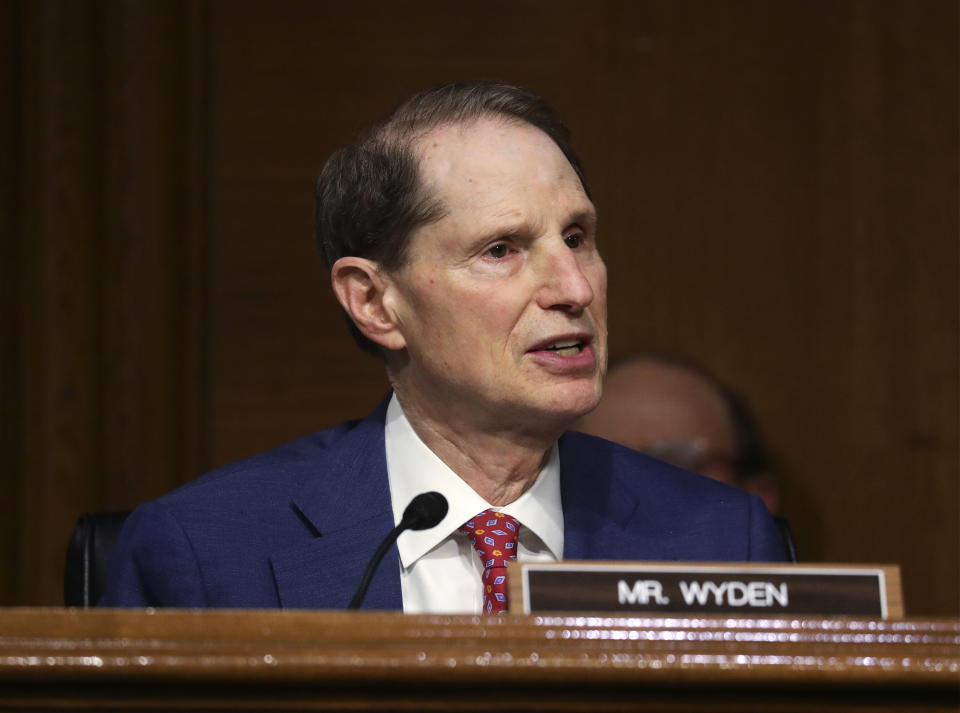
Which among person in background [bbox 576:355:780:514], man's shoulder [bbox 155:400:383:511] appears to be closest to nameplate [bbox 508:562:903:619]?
man's shoulder [bbox 155:400:383:511]

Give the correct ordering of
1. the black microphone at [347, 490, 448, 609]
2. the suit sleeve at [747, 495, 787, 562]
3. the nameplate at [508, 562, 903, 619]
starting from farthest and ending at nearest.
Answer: the suit sleeve at [747, 495, 787, 562] < the black microphone at [347, 490, 448, 609] < the nameplate at [508, 562, 903, 619]

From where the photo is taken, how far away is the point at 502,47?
2.99 metres

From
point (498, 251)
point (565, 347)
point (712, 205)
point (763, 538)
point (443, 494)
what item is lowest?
point (763, 538)

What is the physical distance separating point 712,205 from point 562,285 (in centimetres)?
149

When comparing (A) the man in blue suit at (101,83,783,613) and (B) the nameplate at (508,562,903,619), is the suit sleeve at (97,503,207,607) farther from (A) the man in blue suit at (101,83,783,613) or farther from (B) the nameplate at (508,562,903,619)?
(B) the nameplate at (508,562,903,619)

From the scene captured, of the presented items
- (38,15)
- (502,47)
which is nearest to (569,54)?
(502,47)

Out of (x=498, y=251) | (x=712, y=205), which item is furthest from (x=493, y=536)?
(x=712, y=205)

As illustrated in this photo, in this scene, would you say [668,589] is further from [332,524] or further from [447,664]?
[332,524]

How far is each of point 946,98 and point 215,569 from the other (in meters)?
2.21

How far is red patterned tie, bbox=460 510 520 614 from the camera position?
5.11 ft

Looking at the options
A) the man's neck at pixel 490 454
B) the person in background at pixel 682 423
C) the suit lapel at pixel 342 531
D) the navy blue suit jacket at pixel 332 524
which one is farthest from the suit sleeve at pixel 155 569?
the person in background at pixel 682 423

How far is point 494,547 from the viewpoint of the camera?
1.61m

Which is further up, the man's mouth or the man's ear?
the man's ear

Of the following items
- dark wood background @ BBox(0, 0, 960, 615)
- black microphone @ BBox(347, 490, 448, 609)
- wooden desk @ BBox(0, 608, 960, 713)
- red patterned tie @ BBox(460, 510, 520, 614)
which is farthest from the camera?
dark wood background @ BBox(0, 0, 960, 615)
